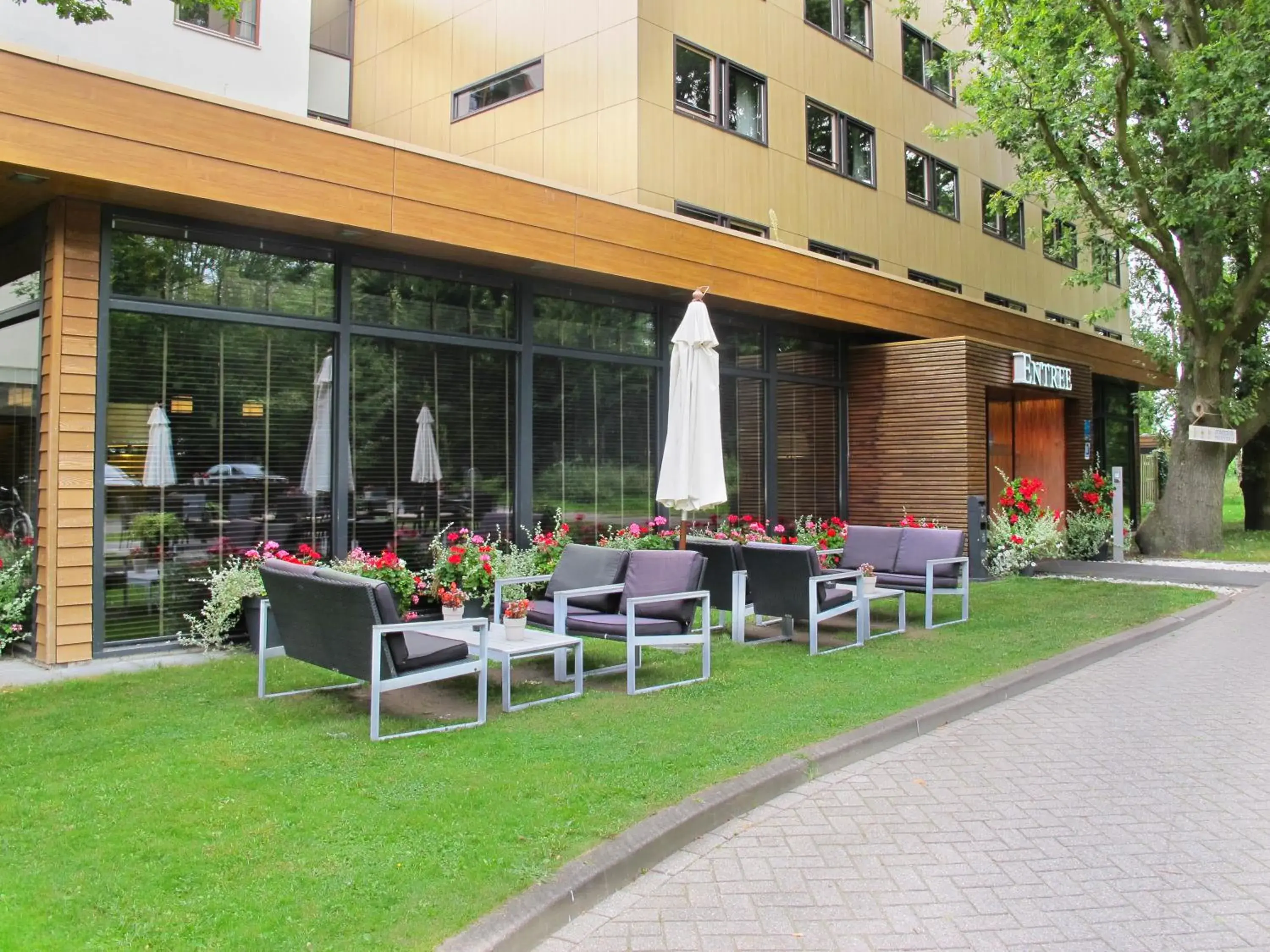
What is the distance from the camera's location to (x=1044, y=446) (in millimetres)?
18281

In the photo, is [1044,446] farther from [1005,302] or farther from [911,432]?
[911,432]

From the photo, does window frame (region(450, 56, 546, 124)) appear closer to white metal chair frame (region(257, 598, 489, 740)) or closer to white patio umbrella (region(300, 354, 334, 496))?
white patio umbrella (region(300, 354, 334, 496))

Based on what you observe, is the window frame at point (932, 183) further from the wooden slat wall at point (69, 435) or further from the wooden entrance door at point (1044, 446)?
the wooden slat wall at point (69, 435)

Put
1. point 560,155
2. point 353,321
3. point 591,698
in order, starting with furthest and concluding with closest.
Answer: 1. point 560,155
2. point 353,321
3. point 591,698

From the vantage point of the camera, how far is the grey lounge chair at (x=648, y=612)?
22.3 ft

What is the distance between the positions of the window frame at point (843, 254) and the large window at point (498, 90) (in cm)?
494

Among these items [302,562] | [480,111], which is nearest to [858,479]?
[480,111]

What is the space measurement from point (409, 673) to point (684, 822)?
2.17 meters

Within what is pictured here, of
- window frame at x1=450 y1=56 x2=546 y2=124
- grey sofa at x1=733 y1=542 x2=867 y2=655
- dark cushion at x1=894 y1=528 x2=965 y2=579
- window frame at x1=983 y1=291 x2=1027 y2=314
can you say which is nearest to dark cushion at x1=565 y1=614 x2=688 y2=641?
grey sofa at x1=733 y1=542 x2=867 y2=655

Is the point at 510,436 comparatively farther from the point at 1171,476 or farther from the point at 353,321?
the point at 1171,476

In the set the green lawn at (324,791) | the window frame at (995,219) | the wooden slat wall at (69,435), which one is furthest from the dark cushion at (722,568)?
the window frame at (995,219)

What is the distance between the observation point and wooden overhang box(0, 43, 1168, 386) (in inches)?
272

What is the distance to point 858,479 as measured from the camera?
594 inches

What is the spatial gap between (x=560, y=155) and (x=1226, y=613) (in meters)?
10.2
